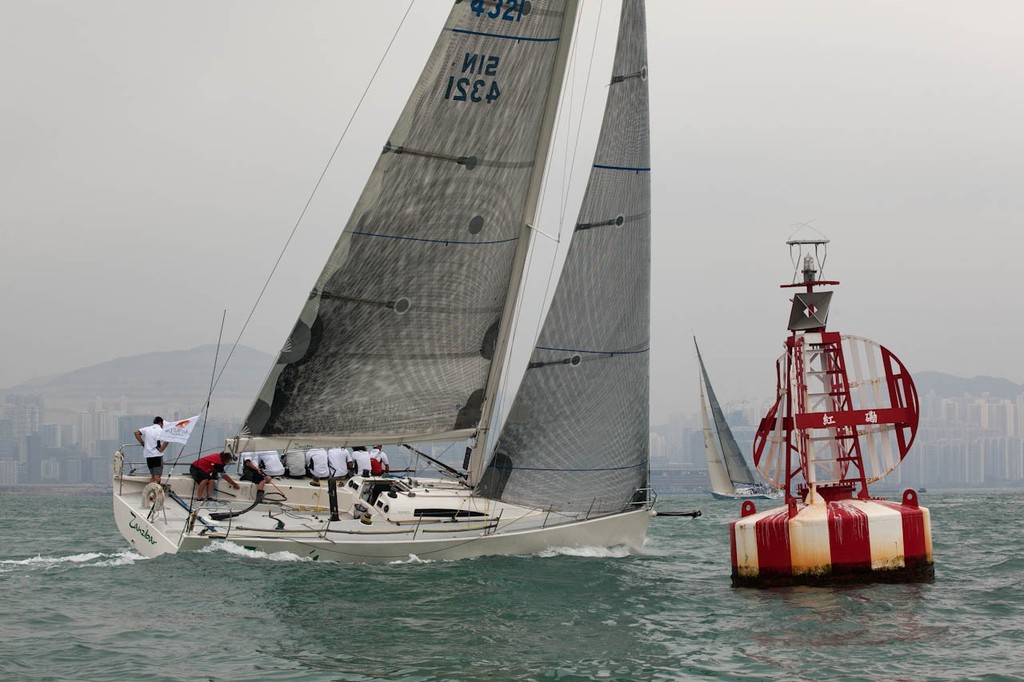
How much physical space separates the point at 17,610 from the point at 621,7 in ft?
44.5

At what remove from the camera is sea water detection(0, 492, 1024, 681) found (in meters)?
12.1

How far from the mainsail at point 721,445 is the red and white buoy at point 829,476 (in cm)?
4109

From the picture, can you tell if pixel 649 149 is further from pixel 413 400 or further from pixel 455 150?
pixel 413 400

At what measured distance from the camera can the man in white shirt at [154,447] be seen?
2003 cm

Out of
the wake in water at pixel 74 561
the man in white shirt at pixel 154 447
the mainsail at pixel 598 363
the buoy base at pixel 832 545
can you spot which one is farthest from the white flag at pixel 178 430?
the buoy base at pixel 832 545

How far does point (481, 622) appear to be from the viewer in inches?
570

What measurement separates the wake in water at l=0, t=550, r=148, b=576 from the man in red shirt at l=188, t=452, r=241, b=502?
4.90 ft

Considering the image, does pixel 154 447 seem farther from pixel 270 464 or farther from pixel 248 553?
pixel 270 464

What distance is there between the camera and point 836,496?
16.8 m

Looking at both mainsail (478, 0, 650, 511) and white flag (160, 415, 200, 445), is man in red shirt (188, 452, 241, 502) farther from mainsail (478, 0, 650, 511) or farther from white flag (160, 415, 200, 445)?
mainsail (478, 0, 650, 511)

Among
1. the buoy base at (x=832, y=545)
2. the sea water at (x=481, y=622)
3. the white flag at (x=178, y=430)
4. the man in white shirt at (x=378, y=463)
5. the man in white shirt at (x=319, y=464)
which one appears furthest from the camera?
the man in white shirt at (x=378, y=463)

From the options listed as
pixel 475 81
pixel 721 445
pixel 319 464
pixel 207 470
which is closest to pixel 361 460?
pixel 319 464

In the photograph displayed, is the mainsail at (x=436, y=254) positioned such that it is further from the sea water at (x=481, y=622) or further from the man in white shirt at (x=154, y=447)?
the sea water at (x=481, y=622)

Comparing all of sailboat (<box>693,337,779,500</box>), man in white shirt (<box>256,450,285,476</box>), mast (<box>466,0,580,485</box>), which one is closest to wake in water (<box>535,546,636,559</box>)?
mast (<box>466,0,580,485</box>)
